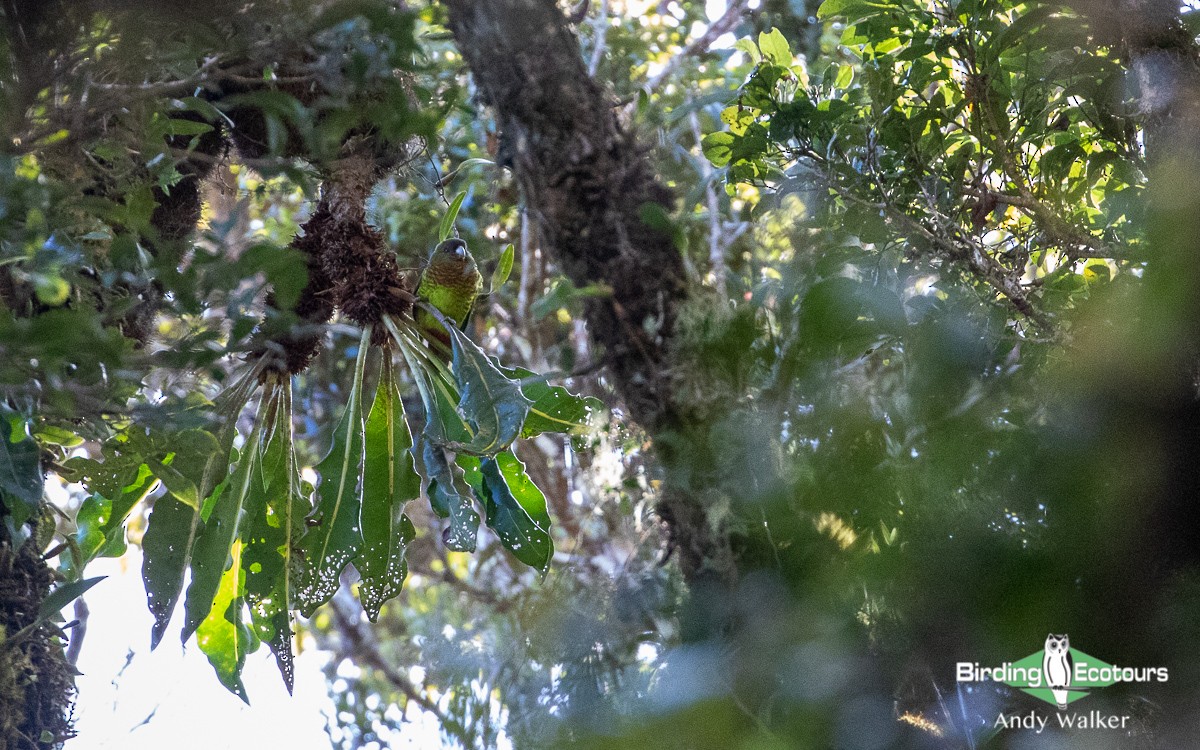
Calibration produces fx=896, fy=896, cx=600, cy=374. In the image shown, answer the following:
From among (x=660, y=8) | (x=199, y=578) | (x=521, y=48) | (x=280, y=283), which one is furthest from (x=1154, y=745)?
(x=660, y=8)

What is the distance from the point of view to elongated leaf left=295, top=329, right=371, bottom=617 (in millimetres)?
1180

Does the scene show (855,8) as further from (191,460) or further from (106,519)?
(106,519)

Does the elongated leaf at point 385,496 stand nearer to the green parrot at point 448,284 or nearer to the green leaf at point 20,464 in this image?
the green parrot at point 448,284

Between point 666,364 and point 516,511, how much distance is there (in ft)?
0.96

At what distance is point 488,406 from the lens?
1096 millimetres

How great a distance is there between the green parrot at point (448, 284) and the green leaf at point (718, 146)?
36 centimetres

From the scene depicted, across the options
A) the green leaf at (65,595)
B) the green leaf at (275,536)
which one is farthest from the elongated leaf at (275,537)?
the green leaf at (65,595)

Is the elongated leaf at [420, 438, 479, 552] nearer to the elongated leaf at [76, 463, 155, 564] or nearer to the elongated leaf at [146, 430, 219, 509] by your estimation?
the elongated leaf at [146, 430, 219, 509]

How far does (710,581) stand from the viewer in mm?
969

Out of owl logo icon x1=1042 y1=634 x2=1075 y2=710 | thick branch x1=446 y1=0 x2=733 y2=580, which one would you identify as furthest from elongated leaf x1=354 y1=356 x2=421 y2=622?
owl logo icon x1=1042 y1=634 x2=1075 y2=710

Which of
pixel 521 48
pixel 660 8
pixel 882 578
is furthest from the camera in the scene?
pixel 660 8

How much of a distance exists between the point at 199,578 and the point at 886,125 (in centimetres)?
104

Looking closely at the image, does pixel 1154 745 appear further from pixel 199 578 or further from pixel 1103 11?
pixel 199 578

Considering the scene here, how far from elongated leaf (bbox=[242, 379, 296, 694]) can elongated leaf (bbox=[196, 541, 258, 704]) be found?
0.02 m
